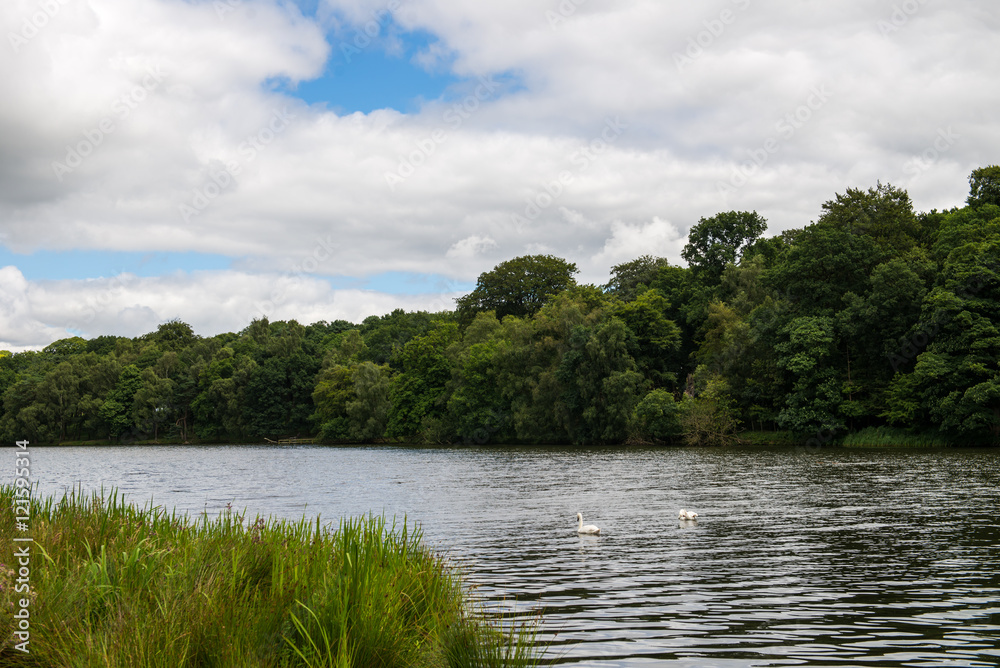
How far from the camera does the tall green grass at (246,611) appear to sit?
6574mm

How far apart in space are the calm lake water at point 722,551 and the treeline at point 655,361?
20.1 m

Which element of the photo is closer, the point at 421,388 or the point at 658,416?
the point at 658,416

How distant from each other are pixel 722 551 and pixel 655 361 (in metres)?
76.4

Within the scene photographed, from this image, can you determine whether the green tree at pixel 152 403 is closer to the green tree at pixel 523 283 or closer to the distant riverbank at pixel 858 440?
the green tree at pixel 523 283

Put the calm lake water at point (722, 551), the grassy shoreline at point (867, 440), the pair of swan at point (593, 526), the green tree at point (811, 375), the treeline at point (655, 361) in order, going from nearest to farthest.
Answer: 1. the calm lake water at point (722, 551)
2. the pair of swan at point (593, 526)
3. the grassy shoreline at point (867, 440)
4. the treeline at point (655, 361)
5. the green tree at point (811, 375)

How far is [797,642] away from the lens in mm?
10906

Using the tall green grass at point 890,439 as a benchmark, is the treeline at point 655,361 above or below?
above

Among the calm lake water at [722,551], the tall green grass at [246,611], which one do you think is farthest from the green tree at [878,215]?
the tall green grass at [246,611]

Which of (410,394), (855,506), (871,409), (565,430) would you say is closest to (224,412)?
(410,394)

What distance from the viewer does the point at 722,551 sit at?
61.7 feet

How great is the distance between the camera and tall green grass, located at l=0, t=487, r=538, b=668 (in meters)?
6.57

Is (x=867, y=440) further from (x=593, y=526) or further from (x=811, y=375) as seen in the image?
(x=593, y=526)

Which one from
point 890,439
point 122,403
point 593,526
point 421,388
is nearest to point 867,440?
point 890,439

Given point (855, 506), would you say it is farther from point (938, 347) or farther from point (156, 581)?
point (938, 347)
